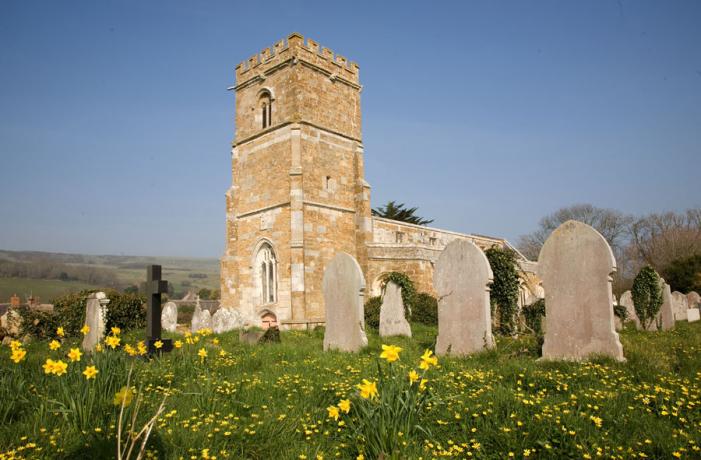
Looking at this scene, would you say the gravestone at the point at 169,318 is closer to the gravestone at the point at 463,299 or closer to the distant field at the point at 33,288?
the gravestone at the point at 463,299

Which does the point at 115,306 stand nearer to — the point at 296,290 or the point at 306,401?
the point at 296,290

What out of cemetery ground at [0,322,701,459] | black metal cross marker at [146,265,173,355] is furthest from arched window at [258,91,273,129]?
cemetery ground at [0,322,701,459]

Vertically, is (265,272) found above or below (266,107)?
below

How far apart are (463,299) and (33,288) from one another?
199 feet

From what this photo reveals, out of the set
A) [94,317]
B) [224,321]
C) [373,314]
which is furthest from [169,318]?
[373,314]

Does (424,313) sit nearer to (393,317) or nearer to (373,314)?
(373,314)

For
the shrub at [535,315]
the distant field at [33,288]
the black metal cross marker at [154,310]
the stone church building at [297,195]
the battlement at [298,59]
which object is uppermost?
the battlement at [298,59]

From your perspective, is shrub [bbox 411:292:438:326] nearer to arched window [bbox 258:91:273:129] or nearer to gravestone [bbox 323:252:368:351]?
gravestone [bbox 323:252:368:351]

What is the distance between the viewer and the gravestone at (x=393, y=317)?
475 inches

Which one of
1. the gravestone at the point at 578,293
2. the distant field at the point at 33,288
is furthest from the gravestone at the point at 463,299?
the distant field at the point at 33,288

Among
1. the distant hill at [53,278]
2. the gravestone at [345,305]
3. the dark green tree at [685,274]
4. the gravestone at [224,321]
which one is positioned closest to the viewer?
the gravestone at [345,305]

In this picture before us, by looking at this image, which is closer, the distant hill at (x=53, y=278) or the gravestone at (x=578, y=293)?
the gravestone at (x=578, y=293)

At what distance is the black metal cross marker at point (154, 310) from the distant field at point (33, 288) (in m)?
47.1

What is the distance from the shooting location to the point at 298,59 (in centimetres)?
2006
